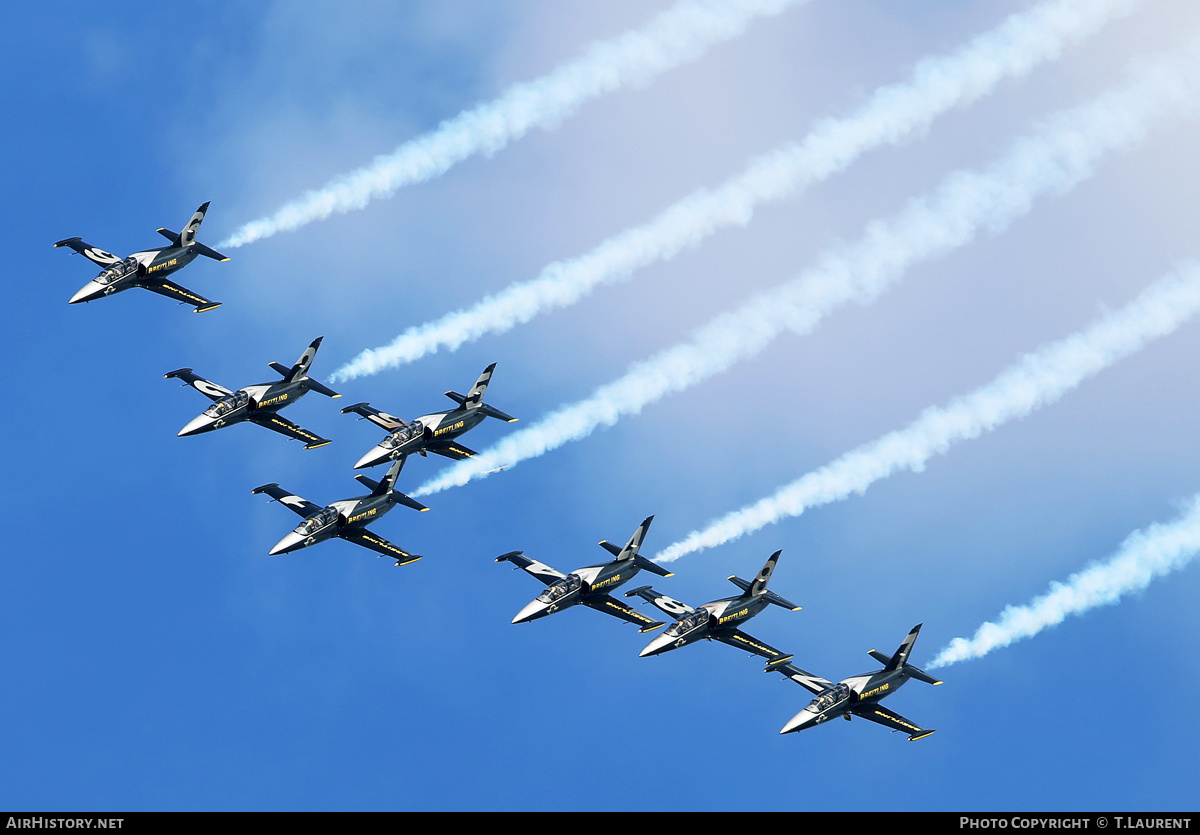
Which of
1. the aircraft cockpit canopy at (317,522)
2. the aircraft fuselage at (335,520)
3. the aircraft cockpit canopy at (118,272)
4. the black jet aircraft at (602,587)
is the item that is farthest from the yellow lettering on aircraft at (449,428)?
the aircraft cockpit canopy at (118,272)

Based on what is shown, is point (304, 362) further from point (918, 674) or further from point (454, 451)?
point (918, 674)

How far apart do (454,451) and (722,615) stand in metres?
23.4

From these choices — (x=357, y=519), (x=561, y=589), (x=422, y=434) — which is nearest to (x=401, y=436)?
(x=422, y=434)

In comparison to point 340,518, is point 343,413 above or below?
above

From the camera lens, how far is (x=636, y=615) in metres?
120

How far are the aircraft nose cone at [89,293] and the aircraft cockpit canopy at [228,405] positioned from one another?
39.8 ft

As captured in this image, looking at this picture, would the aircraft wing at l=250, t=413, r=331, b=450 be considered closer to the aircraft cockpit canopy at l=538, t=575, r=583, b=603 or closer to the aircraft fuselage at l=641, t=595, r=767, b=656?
the aircraft cockpit canopy at l=538, t=575, r=583, b=603

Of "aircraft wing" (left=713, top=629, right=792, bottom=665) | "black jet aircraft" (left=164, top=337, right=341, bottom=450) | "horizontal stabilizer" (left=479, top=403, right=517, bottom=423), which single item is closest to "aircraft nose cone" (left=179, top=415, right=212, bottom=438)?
"black jet aircraft" (left=164, top=337, right=341, bottom=450)

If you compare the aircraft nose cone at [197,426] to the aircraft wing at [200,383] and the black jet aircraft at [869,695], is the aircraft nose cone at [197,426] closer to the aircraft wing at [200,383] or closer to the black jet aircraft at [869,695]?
the aircraft wing at [200,383]
